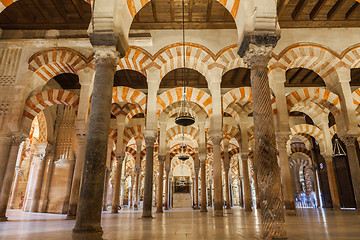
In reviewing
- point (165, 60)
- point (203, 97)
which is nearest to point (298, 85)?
point (203, 97)

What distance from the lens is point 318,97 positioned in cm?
740

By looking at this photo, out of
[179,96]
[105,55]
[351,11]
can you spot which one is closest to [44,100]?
[179,96]

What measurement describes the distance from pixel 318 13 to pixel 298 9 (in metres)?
0.55

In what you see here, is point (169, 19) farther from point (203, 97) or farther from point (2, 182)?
point (2, 182)

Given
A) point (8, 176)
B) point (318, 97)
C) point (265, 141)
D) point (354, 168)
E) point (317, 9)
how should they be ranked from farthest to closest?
1. point (318, 97)
2. point (354, 168)
3. point (317, 9)
4. point (8, 176)
5. point (265, 141)

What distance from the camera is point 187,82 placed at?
29.3 ft

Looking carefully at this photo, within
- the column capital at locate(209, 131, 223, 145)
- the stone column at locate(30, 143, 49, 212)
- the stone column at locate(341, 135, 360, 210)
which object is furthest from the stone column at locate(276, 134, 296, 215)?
the stone column at locate(30, 143, 49, 212)

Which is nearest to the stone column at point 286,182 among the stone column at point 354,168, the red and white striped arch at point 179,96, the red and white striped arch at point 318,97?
the red and white striped arch at point 318,97

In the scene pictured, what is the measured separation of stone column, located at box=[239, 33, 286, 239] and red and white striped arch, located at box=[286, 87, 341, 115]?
450 centimetres

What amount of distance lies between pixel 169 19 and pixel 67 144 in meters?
5.95

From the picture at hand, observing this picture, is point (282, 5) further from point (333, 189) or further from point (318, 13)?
point (333, 189)

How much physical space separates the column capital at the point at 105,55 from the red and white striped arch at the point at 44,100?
401 cm

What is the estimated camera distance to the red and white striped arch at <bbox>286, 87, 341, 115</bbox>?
6988 millimetres

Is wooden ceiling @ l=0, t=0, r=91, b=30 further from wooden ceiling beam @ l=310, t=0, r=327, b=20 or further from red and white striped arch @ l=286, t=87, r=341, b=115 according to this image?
red and white striped arch @ l=286, t=87, r=341, b=115
